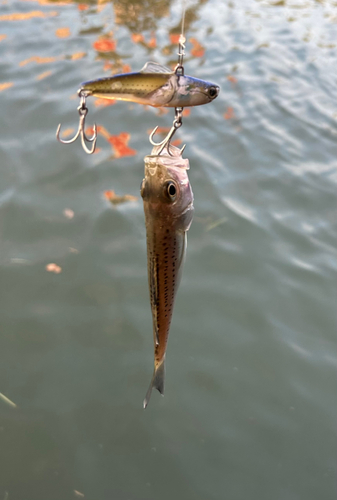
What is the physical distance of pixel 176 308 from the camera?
4.67 meters

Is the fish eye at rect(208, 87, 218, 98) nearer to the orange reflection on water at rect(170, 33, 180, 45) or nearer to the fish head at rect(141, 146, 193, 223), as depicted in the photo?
the fish head at rect(141, 146, 193, 223)

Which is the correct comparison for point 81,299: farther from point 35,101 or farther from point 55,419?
point 35,101

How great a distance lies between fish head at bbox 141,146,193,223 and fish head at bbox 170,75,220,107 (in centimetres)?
38

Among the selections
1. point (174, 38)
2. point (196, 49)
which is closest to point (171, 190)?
point (196, 49)

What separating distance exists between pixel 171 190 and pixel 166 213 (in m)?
0.10

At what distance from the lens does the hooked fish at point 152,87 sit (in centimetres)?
151

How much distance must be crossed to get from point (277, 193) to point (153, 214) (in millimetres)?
4627

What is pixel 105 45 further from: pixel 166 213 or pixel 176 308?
pixel 166 213

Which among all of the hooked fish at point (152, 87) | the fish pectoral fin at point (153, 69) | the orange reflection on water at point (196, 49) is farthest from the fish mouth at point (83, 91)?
the orange reflection on water at point (196, 49)

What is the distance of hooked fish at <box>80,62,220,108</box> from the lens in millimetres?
1513

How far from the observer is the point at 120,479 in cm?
346

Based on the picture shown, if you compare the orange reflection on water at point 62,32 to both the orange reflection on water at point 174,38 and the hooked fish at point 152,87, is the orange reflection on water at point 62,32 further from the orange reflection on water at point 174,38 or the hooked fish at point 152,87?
the hooked fish at point 152,87

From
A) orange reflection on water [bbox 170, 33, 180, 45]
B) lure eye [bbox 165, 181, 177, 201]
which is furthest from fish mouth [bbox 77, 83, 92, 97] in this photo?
orange reflection on water [bbox 170, 33, 180, 45]

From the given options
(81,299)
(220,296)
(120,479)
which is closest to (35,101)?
(81,299)
